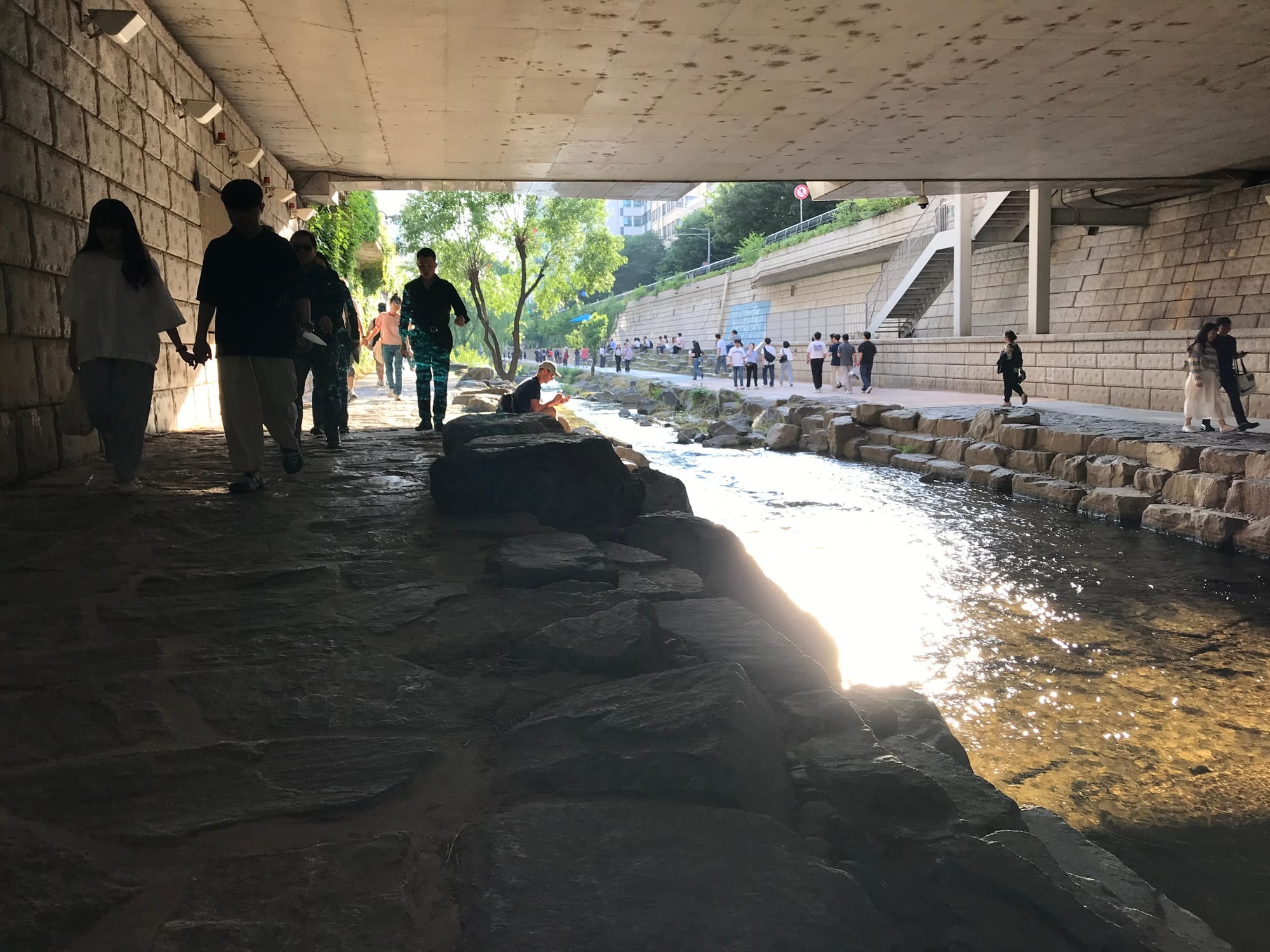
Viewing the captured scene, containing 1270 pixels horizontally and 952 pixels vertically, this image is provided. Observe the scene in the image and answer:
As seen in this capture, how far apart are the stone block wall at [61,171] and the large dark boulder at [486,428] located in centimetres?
253

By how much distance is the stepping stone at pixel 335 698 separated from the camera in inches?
89.7

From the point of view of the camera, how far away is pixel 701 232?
56.3 meters

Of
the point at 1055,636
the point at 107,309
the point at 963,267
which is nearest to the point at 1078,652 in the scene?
the point at 1055,636

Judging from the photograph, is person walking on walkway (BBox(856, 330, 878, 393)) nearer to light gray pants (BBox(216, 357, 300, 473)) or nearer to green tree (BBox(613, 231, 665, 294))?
light gray pants (BBox(216, 357, 300, 473))

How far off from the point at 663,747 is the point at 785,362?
2637 cm

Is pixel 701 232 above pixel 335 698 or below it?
above

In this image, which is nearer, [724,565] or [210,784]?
[210,784]

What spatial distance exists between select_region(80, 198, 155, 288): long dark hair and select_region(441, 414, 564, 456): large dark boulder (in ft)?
6.31

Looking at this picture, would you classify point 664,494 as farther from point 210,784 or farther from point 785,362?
point 785,362

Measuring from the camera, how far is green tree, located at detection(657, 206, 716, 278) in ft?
180

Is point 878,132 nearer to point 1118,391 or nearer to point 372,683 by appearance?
point 1118,391

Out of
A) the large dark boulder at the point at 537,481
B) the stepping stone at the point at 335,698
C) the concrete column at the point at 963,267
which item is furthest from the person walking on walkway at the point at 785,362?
the stepping stone at the point at 335,698

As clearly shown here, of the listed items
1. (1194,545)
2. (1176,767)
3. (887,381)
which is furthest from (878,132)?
(887,381)

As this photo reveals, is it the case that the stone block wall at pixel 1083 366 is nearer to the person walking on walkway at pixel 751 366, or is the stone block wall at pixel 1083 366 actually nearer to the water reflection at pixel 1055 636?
the person walking on walkway at pixel 751 366
